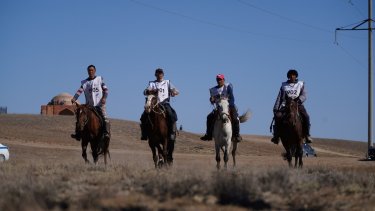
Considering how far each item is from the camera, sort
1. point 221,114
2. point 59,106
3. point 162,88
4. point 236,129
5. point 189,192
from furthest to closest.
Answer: point 59,106, point 236,129, point 162,88, point 221,114, point 189,192

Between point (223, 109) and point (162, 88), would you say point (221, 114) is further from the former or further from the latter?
point (162, 88)

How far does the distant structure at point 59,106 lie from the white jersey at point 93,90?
2569 inches

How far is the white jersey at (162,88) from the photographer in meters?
18.3

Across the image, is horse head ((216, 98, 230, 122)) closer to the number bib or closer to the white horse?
the white horse

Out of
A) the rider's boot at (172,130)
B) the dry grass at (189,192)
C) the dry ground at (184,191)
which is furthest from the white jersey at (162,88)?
the dry grass at (189,192)

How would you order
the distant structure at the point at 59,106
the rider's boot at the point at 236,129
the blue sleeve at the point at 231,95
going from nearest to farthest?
the blue sleeve at the point at 231,95
the rider's boot at the point at 236,129
the distant structure at the point at 59,106

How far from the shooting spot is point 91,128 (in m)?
18.4

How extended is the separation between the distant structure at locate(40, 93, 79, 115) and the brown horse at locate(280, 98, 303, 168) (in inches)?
2645

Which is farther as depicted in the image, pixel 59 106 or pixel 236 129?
pixel 59 106

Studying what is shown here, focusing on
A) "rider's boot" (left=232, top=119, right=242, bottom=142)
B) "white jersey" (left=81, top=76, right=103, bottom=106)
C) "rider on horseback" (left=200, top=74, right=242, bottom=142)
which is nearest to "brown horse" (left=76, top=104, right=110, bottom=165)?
"white jersey" (left=81, top=76, right=103, bottom=106)

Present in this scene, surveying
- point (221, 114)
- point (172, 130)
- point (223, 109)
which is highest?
point (223, 109)

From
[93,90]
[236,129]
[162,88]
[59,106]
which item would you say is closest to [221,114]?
[236,129]

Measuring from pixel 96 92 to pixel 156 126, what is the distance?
2.32 meters

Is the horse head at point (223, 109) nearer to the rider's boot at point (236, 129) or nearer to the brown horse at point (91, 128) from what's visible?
the rider's boot at point (236, 129)
